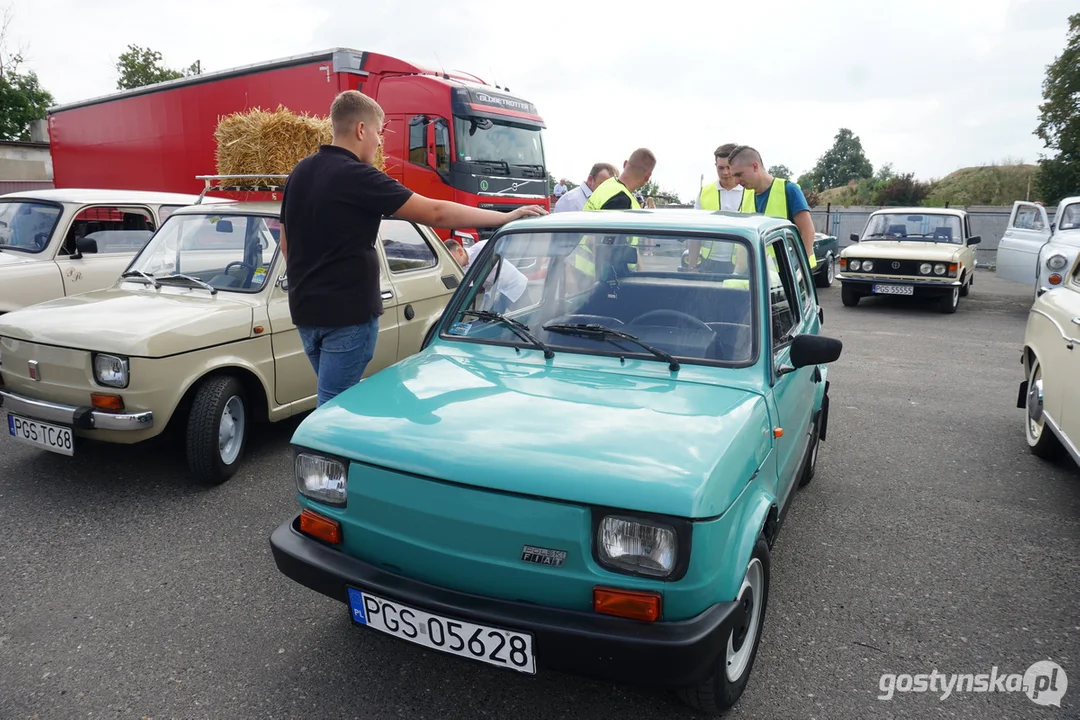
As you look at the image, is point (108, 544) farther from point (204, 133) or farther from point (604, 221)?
point (204, 133)

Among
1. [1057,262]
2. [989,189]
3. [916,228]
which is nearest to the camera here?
[1057,262]

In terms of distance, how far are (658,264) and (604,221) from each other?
339mm

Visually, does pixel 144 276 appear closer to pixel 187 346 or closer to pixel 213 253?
pixel 213 253

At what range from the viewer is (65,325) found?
159 inches

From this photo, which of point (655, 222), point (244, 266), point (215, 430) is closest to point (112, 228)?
point (244, 266)

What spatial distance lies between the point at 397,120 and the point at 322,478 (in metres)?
10.3

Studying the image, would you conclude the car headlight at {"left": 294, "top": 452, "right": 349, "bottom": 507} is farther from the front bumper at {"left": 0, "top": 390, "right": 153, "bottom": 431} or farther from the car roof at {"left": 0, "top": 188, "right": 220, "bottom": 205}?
the car roof at {"left": 0, "top": 188, "right": 220, "bottom": 205}

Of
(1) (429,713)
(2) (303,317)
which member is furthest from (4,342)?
(1) (429,713)

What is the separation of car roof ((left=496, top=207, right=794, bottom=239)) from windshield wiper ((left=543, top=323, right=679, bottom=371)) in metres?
0.50

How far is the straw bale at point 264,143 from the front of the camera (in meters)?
4.85

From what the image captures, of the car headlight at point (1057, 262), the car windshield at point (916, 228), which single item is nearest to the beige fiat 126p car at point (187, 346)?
the car headlight at point (1057, 262)

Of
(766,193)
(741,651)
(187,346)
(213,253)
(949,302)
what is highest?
(766,193)

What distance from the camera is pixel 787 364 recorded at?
289 cm

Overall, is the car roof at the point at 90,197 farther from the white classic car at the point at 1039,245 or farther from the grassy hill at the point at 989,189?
the grassy hill at the point at 989,189
